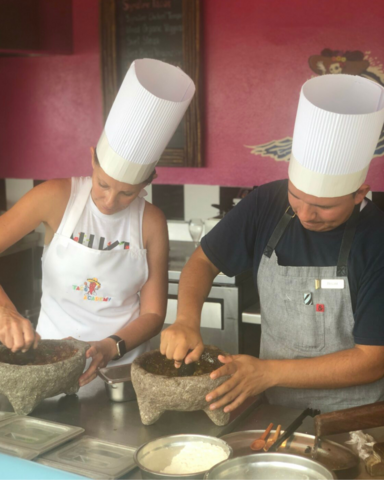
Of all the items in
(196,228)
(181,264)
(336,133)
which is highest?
(336,133)

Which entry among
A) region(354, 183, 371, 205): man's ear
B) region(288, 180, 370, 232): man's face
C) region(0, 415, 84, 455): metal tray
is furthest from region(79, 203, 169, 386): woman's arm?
region(354, 183, 371, 205): man's ear

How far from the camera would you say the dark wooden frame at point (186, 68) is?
11.0 ft

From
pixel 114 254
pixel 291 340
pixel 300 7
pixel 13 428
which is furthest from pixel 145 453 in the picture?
pixel 300 7

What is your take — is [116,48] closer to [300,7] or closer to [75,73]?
[75,73]

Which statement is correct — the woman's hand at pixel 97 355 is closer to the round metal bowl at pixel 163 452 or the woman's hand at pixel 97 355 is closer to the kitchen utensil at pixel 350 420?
Result: the round metal bowl at pixel 163 452

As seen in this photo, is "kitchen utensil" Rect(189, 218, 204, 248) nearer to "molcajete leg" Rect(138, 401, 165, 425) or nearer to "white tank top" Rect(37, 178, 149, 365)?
"white tank top" Rect(37, 178, 149, 365)

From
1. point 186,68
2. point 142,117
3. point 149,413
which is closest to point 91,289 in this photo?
point 142,117

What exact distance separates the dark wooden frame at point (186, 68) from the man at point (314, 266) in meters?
1.64

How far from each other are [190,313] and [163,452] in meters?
0.47

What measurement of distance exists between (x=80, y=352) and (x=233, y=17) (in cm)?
233

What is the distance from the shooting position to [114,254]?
2047 mm

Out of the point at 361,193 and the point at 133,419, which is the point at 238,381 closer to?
the point at 133,419

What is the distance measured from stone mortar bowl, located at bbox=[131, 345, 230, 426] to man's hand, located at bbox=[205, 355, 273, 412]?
0.6 inches

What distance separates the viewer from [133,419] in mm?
1509
